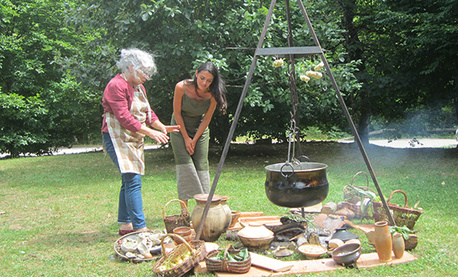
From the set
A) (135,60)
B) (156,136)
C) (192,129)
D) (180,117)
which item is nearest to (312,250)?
(156,136)

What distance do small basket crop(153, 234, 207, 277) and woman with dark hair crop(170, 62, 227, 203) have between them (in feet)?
3.85

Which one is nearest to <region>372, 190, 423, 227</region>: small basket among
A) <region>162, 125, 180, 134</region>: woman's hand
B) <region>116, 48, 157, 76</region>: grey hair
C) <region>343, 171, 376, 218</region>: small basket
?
<region>343, 171, 376, 218</region>: small basket

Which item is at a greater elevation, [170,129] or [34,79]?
[34,79]

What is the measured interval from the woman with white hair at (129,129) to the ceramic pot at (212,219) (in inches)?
22.6

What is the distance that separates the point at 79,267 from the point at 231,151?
9.31 m

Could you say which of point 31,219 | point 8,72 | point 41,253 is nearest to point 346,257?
point 41,253

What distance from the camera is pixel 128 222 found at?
13.9 ft

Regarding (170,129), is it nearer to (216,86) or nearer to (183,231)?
(216,86)

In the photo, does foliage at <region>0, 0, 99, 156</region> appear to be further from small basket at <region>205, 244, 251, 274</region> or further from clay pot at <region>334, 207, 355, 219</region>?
small basket at <region>205, 244, 251, 274</region>

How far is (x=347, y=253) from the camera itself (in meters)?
3.27

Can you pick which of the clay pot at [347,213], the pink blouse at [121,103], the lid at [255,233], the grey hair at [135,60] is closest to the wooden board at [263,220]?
the lid at [255,233]

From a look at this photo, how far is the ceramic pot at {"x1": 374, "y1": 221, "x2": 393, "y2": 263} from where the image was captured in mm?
3354

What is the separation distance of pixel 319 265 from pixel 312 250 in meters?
0.23

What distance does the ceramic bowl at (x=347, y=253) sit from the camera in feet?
10.7
